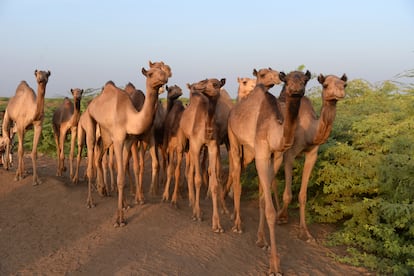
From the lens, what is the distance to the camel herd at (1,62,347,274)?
6.19 metres

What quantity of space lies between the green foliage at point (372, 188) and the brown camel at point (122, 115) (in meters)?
3.42

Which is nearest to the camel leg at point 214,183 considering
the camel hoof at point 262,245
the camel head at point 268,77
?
the camel hoof at point 262,245

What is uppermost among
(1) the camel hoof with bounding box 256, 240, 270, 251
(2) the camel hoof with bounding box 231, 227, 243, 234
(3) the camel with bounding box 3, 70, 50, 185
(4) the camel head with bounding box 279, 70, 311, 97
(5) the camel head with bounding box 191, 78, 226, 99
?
(4) the camel head with bounding box 279, 70, 311, 97

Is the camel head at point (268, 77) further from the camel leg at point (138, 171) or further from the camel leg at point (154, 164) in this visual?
the camel leg at point (138, 171)

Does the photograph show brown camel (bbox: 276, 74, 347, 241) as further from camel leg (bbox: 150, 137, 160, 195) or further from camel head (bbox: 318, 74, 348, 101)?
camel leg (bbox: 150, 137, 160, 195)

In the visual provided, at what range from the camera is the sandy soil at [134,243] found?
5.89 metres

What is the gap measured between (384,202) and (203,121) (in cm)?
344

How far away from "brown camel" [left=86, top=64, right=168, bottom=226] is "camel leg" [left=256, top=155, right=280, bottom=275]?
2207 millimetres

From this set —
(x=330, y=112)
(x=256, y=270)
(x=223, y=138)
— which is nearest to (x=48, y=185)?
(x=223, y=138)

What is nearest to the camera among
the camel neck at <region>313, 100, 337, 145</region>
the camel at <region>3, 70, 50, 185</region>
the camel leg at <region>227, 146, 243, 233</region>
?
the camel neck at <region>313, 100, 337, 145</region>

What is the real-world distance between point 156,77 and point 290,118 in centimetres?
255

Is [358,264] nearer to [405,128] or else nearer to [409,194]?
[409,194]

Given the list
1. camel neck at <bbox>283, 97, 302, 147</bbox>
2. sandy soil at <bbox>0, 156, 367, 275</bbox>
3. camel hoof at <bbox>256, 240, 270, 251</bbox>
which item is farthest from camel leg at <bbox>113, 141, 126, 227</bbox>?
camel neck at <bbox>283, 97, 302, 147</bbox>

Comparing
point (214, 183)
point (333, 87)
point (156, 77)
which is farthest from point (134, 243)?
point (333, 87)
